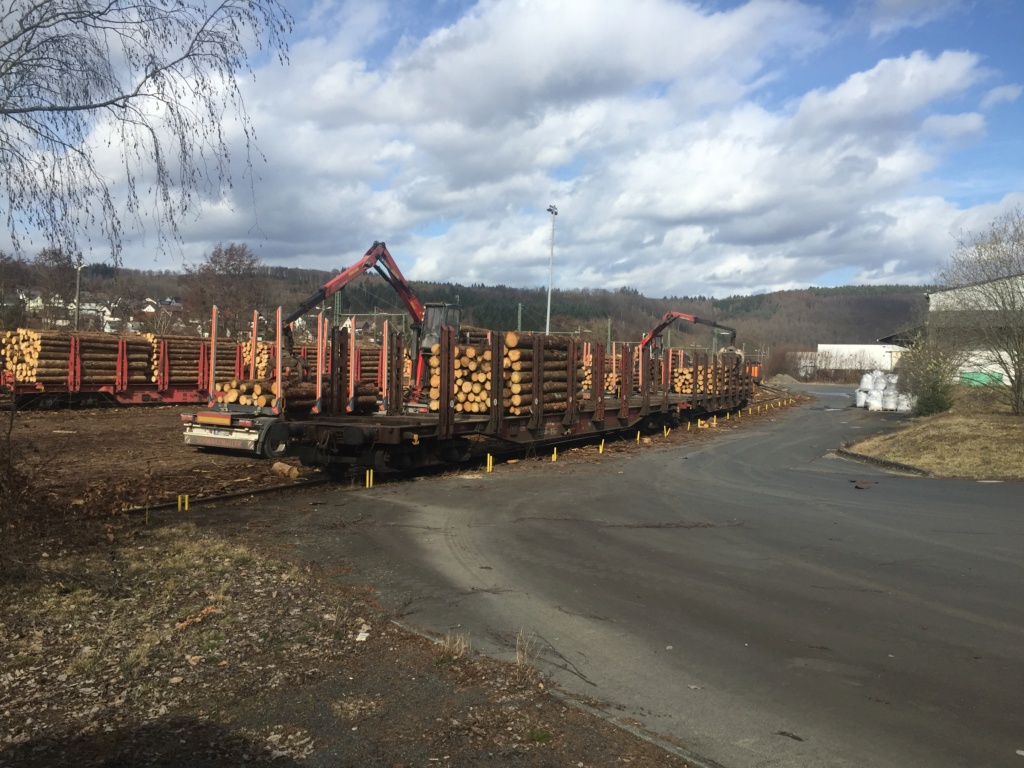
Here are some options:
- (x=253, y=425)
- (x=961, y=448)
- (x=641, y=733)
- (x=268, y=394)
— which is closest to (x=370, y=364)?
(x=268, y=394)

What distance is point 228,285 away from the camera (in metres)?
49.1

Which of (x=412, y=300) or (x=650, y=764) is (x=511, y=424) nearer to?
(x=412, y=300)

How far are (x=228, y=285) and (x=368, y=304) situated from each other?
9819 millimetres

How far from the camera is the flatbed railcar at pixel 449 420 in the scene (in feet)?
42.1

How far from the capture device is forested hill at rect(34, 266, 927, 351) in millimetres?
32666

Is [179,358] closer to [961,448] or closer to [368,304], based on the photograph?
Answer: [961,448]

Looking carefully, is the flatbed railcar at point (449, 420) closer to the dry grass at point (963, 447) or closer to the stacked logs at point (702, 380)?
the stacked logs at point (702, 380)

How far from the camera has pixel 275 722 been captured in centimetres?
418

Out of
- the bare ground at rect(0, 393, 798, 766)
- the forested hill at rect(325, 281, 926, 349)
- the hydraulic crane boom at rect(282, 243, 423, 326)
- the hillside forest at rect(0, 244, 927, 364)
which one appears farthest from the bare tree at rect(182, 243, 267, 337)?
the bare ground at rect(0, 393, 798, 766)

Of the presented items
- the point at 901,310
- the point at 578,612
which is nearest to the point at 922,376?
the point at 578,612

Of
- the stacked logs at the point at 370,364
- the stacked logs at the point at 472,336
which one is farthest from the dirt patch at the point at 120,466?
the stacked logs at the point at 370,364

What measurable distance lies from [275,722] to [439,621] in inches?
80.1

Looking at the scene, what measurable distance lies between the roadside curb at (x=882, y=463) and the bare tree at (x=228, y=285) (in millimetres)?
37160

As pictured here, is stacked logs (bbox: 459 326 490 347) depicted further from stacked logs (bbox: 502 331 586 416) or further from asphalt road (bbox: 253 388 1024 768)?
asphalt road (bbox: 253 388 1024 768)
